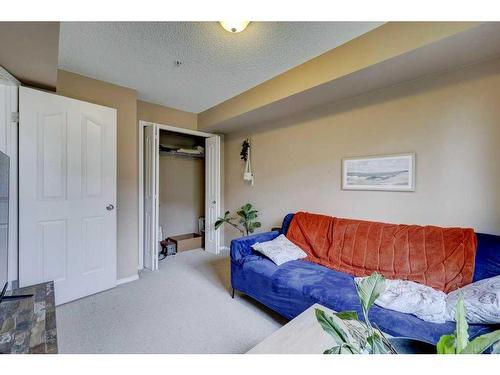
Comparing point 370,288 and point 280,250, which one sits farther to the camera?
point 280,250

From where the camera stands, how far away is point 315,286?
1.72 metres

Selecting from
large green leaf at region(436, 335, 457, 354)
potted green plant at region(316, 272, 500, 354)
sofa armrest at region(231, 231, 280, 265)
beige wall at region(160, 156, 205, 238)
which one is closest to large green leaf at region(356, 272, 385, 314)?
potted green plant at region(316, 272, 500, 354)

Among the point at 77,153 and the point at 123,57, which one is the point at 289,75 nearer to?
the point at 123,57

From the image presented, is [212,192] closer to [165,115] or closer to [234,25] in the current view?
[165,115]

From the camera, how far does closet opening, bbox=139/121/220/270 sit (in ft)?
10.3

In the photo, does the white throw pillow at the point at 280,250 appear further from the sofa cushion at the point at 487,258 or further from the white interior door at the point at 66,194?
the white interior door at the point at 66,194

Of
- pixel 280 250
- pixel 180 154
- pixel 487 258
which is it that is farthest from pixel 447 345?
pixel 180 154

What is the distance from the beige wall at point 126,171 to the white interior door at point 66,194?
0.20 meters

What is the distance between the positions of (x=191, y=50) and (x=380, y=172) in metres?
2.09

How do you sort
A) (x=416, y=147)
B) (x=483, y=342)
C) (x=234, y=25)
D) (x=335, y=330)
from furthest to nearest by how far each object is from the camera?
(x=416, y=147) → (x=234, y=25) → (x=335, y=330) → (x=483, y=342)

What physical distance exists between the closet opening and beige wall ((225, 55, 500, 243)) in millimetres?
1339

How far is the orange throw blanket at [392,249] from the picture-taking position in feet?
5.32

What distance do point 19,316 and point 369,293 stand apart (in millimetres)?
1739

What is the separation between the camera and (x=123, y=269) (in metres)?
2.73
